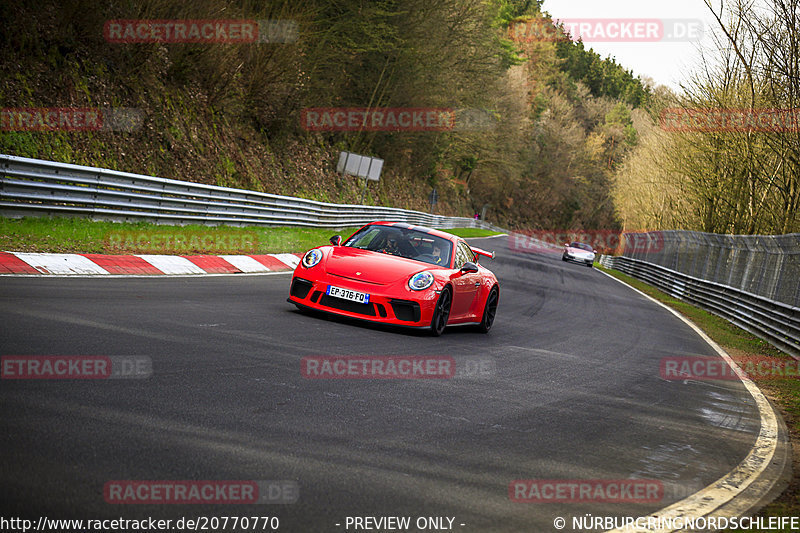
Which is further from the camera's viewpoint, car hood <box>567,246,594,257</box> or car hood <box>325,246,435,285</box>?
car hood <box>567,246,594,257</box>

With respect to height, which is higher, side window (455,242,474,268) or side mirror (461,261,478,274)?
side window (455,242,474,268)

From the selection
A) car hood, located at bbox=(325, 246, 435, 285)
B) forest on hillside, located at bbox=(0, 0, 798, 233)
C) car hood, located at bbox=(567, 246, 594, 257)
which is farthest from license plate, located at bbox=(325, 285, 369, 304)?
car hood, located at bbox=(567, 246, 594, 257)

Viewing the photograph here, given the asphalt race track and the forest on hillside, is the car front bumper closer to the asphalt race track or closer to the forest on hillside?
the asphalt race track

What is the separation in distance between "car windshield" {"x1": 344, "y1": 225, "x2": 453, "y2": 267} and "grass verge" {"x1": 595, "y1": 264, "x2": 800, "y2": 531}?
4407 millimetres

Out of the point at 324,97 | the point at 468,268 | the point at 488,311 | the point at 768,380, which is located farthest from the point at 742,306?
the point at 324,97

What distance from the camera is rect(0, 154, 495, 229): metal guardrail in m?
13.3

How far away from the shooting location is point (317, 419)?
16.9 ft

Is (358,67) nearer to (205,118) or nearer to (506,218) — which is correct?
(205,118)

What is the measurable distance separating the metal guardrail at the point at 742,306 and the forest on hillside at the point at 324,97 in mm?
3037

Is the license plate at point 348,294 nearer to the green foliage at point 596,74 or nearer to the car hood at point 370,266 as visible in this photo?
the car hood at point 370,266

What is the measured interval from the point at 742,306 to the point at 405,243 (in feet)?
40.8

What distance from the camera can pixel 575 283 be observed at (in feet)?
92.0

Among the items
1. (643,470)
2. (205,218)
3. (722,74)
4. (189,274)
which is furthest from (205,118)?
(643,470)

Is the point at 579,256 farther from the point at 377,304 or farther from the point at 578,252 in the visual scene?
the point at 377,304
